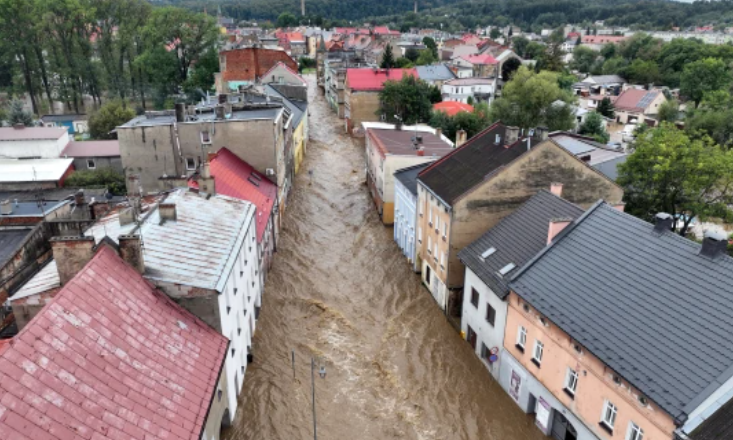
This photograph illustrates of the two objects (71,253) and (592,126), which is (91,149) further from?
(592,126)

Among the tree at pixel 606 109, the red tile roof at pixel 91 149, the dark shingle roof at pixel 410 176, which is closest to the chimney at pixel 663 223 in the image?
the dark shingle roof at pixel 410 176

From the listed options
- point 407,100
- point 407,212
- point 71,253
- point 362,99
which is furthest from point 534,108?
point 71,253

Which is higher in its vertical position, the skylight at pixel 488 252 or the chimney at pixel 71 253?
the chimney at pixel 71 253

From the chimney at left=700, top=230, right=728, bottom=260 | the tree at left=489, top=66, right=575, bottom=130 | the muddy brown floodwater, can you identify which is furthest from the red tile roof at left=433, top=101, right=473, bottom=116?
the chimney at left=700, top=230, right=728, bottom=260

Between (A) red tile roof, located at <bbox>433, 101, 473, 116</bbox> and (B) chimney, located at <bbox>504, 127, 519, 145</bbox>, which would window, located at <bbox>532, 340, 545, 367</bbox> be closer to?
(B) chimney, located at <bbox>504, 127, 519, 145</bbox>

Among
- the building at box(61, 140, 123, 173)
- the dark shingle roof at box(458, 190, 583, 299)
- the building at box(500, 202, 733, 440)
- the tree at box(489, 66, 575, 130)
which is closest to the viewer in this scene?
the building at box(500, 202, 733, 440)

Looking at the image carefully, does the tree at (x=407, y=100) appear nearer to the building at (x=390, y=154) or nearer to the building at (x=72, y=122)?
the building at (x=390, y=154)

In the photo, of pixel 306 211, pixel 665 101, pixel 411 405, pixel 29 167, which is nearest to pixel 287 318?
pixel 411 405
